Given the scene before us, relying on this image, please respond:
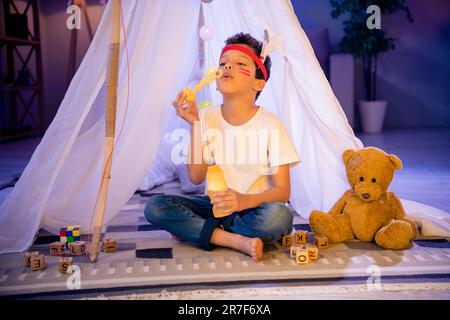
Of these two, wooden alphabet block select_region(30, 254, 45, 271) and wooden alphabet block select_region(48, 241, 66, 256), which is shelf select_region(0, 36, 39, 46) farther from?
wooden alphabet block select_region(30, 254, 45, 271)

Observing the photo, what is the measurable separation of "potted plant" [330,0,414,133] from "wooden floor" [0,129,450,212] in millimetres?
197

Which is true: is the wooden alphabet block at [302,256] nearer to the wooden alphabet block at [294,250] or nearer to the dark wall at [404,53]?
the wooden alphabet block at [294,250]

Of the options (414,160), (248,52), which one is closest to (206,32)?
(248,52)

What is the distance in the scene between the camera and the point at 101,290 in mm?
1306

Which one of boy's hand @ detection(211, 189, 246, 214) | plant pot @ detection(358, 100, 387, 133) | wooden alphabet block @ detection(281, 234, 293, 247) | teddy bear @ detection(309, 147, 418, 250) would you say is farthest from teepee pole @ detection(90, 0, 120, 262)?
plant pot @ detection(358, 100, 387, 133)

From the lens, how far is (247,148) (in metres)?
1.65

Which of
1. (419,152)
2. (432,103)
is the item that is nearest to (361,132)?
(432,103)

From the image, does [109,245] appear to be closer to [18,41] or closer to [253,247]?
[253,247]

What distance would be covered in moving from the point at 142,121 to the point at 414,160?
6.26 ft

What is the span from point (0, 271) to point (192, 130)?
2.08 feet

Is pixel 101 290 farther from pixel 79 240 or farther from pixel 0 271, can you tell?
pixel 79 240

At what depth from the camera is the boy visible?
1568 mm
